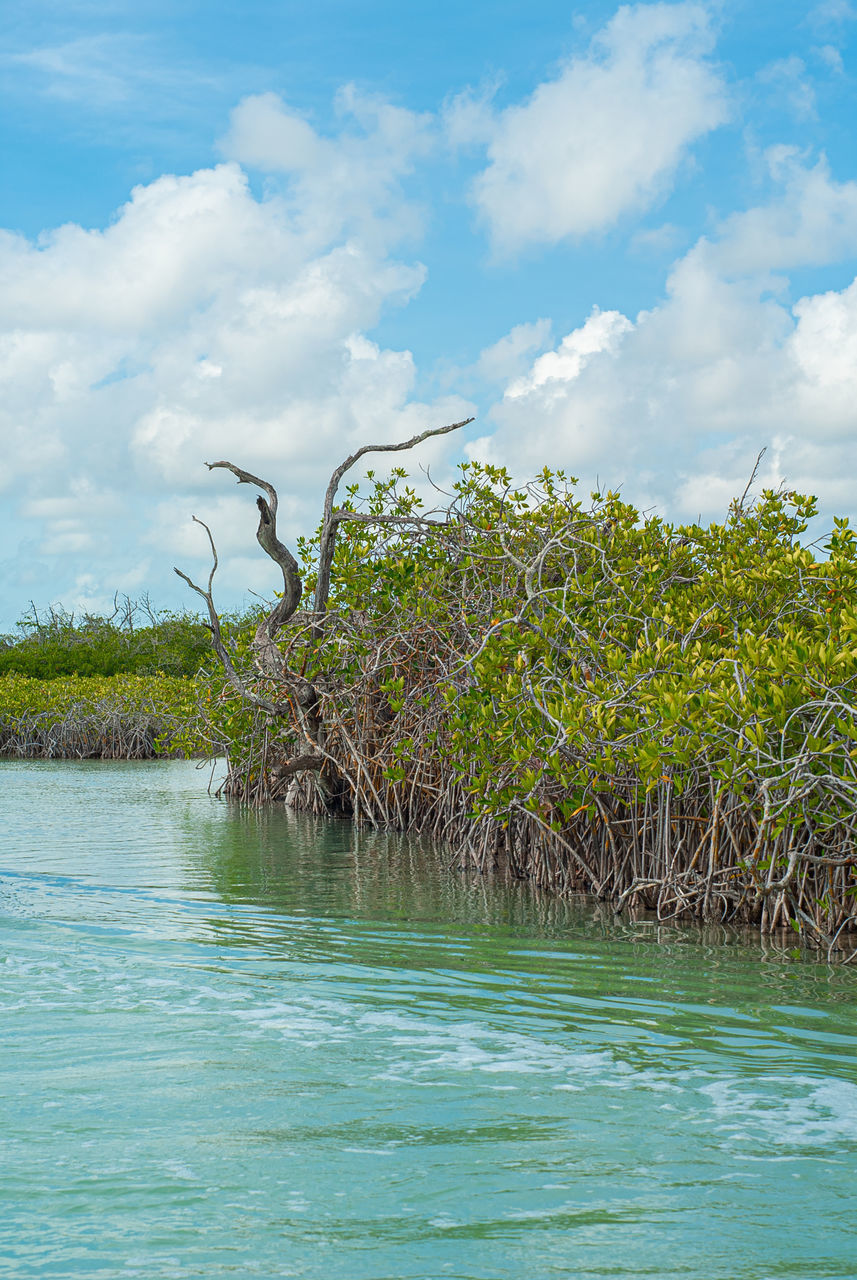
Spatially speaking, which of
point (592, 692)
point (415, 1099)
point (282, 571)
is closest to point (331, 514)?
point (282, 571)

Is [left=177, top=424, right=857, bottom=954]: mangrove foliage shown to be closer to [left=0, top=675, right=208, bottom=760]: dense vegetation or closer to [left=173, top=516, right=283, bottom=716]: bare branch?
[left=173, top=516, right=283, bottom=716]: bare branch

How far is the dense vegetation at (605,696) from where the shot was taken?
466 cm

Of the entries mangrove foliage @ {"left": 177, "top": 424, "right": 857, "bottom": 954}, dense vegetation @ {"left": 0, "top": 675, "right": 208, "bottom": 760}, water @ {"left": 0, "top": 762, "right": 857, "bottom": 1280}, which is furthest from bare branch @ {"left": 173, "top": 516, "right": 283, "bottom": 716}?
dense vegetation @ {"left": 0, "top": 675, "right": 208, "bottom": 760}

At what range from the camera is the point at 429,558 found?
870 cm

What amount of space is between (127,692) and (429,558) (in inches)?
577

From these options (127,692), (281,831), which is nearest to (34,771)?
(127,692)

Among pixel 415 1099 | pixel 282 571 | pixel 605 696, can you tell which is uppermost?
pixel 282 571

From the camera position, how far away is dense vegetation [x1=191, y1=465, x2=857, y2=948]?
15.3 feet

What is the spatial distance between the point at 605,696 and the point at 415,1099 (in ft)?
7.85

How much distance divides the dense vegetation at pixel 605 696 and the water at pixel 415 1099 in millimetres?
587

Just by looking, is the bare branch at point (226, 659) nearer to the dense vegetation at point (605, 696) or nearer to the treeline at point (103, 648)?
the dense vegetation at point (605, 696)

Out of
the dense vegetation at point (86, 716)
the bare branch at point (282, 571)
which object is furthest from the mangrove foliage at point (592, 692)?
the dense vegetation at point (86, 716)

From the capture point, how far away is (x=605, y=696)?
16.6ft

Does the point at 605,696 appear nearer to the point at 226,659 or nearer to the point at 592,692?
the point at 592,692
